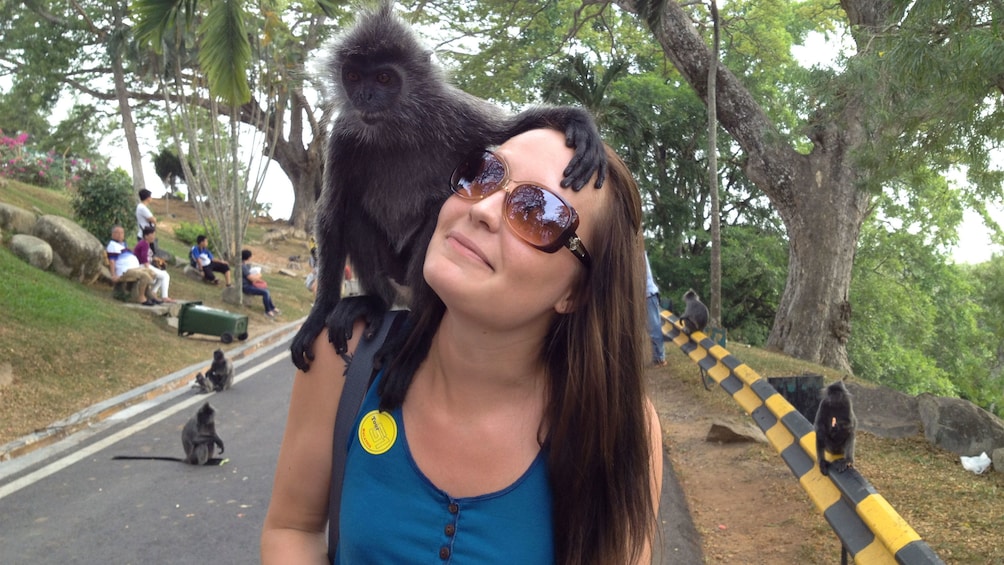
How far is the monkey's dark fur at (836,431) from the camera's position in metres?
3.23

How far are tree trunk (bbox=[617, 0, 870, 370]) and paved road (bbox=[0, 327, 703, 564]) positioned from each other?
7.60 m

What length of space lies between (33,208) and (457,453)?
1683 cm

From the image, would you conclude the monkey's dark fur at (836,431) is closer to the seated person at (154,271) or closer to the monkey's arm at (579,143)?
the monkey's arm at (579,143)

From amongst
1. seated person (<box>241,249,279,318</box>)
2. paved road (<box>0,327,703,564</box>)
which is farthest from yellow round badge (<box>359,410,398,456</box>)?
seated person (<box>241,249,279,318</box>)

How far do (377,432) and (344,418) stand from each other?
0.24ft

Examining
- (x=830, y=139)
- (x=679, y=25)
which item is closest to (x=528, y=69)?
(x=679, y=25)

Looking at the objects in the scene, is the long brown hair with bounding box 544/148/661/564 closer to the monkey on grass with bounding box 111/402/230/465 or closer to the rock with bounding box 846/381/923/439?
the monkey on grass with bounding box 111/402/230/465

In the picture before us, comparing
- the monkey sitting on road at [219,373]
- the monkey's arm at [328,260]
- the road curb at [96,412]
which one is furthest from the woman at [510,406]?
the monkey sitting on road at [219,373]

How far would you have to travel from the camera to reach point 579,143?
147 centimetres

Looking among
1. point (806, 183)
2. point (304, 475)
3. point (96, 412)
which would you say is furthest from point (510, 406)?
point (806, 183)

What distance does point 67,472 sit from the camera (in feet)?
17.9

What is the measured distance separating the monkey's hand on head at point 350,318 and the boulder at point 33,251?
11.6 meters

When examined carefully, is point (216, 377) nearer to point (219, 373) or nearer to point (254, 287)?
point (219, 373)

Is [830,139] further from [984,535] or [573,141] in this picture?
[573,141]
